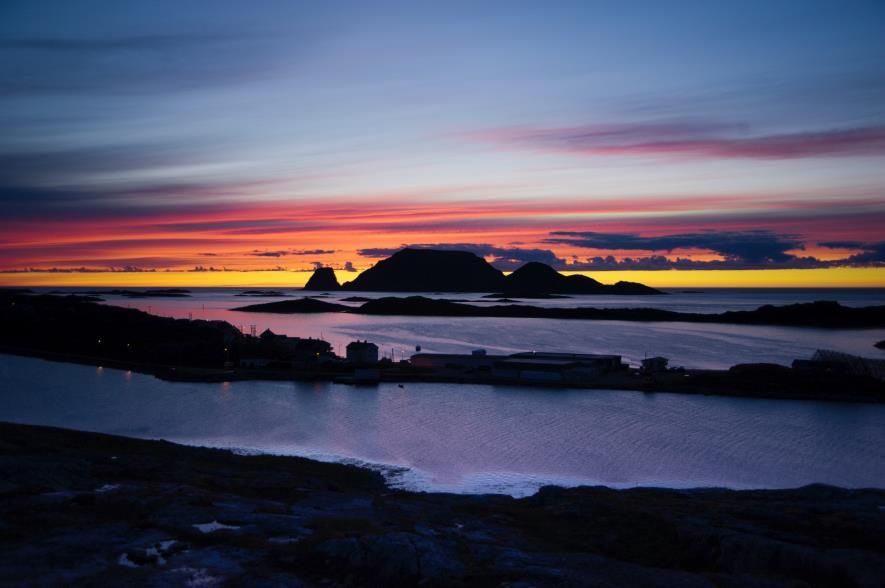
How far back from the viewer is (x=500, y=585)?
314 inches

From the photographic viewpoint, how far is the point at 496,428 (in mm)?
26047

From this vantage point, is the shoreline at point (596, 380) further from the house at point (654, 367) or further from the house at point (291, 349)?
the house at point (291, 349)

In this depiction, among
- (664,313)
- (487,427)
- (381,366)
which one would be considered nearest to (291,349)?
(381,366)

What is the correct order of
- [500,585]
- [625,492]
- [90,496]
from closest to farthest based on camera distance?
1. [500,585]
2. [90,496]
3. [625,492]

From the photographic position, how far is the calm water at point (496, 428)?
19656 millimetres

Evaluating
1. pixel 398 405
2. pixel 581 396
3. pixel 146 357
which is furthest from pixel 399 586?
pixel 146 357

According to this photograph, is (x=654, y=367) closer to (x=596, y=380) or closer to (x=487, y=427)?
(x=596, y=380)

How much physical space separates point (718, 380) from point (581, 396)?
8.05 meters

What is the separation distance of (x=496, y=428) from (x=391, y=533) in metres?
16.9

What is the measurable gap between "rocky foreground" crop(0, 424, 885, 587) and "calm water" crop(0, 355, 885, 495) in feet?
15.5

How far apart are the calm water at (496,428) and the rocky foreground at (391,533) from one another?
15.5 feet

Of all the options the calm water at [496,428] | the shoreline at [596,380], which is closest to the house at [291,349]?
the shoreline at [596,380]

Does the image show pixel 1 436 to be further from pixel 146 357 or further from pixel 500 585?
pixel 146 357

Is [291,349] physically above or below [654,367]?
above
